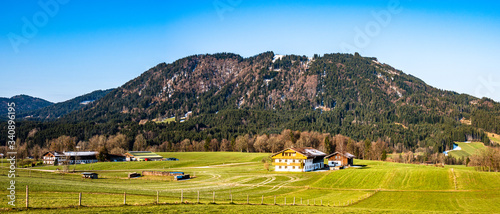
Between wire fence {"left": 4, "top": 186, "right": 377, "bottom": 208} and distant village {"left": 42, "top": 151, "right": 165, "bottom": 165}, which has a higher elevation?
wire fence {"left": 4, "top": 186, "right": 377, "bottom": 208}

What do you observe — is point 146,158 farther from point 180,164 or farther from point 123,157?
point 180,164

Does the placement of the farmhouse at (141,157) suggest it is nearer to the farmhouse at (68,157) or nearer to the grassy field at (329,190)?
the farmhouse at (68,157)

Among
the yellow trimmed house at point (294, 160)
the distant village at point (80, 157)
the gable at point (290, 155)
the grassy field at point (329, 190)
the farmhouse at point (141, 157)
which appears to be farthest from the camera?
the farmhouse at point (141, 157)

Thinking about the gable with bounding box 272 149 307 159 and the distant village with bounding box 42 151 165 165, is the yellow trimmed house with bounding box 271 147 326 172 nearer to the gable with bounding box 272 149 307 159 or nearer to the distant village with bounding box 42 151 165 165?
the gable with bounding box 272 149 307 159

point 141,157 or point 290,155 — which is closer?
point 290,155

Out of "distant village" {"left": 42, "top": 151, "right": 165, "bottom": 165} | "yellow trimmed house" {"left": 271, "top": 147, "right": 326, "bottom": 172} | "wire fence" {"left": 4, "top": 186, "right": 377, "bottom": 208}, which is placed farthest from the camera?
"distant village" {"left": 42, "top": 151, "right": 165, "bottom": 165}

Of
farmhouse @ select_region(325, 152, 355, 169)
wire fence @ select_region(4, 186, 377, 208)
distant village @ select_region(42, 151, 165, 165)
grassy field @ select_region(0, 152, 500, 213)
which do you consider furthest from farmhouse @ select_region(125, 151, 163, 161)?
wire fence @ select_region(4, 186, 377, 208)

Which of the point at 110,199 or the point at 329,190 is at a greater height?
the point at 110,199

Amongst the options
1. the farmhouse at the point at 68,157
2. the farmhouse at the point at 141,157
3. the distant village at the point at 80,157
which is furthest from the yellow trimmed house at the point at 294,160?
the farmhouse at the point at 68,157

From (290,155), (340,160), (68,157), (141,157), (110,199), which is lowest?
(141,157)

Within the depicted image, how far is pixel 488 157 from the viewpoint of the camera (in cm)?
11425

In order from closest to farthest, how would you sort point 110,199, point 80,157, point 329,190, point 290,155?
1. point 110,199
2. point 329,190
3. point 290,155
4. point 80,157

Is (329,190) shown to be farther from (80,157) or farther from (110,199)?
(80,157)

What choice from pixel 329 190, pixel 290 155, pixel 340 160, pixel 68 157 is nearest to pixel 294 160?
pixel 290 155
